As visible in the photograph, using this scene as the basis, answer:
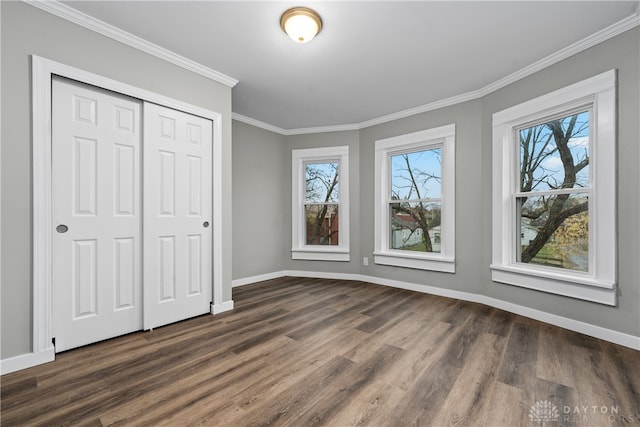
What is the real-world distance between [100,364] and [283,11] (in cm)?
293

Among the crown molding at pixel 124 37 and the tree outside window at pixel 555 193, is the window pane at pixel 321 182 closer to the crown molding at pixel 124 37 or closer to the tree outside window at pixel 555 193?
the crown molding at pixel 124 37

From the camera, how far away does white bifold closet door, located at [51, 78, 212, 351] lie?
2143mm

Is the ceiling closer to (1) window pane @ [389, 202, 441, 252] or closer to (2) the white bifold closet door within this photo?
(2) the white bifold closet door

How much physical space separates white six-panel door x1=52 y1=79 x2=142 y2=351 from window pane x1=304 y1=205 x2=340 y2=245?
289cm

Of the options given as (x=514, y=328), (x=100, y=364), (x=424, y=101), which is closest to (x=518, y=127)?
(x=424, y=101)

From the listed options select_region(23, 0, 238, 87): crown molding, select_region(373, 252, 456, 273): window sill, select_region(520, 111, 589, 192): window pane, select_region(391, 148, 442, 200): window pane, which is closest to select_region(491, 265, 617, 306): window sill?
select_region(373, 252, 456, 273): window sill

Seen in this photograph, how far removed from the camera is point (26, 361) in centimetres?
192

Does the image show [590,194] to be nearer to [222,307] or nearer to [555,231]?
[555,231]

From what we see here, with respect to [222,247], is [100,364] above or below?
below

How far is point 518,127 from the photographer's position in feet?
10.2

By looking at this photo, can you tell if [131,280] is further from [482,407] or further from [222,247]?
[482,407]
